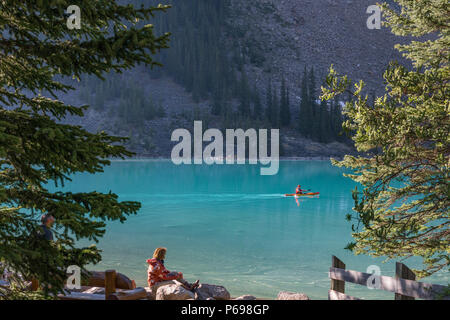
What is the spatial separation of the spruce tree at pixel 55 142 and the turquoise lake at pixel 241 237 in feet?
36.2

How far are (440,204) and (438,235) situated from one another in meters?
0.77

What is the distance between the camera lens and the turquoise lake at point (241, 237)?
17.0 m

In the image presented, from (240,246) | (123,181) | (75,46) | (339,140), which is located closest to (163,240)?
(240,246)

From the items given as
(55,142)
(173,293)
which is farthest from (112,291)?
(55,142)

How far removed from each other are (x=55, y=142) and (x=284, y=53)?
172 metres

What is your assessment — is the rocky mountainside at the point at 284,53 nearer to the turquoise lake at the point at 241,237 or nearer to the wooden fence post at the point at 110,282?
the turquoise lake at the point at 241,237

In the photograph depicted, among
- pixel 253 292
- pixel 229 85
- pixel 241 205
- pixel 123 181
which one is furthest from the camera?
pixel 229 85

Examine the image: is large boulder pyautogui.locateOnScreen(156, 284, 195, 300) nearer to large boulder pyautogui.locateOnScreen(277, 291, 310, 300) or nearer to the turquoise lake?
large boulder pyautogui.locateOnScreen(277, 291, 310, 300)

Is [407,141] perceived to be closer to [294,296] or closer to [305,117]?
[294,296]

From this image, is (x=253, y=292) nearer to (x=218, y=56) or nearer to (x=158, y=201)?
(x=158, y=201)

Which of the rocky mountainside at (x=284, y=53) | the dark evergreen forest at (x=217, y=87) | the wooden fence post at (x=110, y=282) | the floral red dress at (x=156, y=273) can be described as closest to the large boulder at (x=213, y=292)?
the floral red dress at (x=156, y=273)

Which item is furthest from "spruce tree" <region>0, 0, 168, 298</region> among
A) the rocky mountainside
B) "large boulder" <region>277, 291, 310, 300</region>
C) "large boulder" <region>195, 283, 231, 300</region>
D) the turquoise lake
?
the rocky mountainside

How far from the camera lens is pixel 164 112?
12369cm

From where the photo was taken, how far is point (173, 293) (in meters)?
8.30
